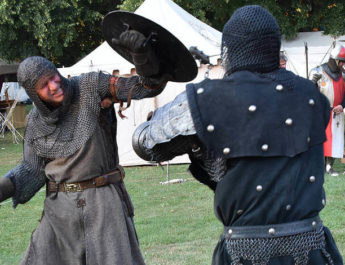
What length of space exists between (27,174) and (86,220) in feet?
1.77

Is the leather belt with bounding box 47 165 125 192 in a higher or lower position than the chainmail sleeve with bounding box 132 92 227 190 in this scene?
lower

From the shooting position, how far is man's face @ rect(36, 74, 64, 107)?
3932 mm

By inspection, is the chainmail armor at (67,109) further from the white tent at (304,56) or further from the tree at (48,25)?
the tree at (48,25)

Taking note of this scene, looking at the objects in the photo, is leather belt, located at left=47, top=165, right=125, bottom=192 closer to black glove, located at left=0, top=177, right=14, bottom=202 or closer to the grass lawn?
black glove, located at left=0, top=177, right=14, bottom=202

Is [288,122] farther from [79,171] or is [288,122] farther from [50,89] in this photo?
[50,89]

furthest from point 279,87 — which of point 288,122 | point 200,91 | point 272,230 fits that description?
point 272,230

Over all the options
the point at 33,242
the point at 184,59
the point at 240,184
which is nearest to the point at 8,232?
the point at 33,242

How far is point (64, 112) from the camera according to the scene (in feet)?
13.2

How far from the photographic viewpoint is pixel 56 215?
13.1 feet

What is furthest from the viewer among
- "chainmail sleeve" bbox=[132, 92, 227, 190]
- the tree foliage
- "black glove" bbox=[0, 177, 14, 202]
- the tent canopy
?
the tree foliage

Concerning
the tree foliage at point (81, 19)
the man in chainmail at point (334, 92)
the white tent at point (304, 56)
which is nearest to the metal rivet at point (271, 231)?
the man in chainmail at point (334, 92)

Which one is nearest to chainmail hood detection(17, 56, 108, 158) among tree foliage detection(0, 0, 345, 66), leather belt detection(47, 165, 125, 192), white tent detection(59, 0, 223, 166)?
leather belt detection(47, 165, 125, 192)

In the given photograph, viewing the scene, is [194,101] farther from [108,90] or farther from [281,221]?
[108,90]

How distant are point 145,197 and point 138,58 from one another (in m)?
5.69
